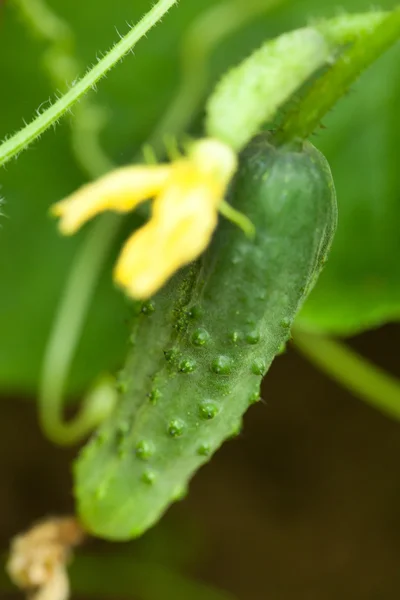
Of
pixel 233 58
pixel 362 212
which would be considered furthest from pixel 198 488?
pixel 233 58

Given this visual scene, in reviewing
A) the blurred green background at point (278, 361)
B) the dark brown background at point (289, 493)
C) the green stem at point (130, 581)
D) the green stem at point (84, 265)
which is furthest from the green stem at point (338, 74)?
the green stem at point (130, 581)

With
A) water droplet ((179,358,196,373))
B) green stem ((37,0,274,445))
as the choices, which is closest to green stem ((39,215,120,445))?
green stem ((37,0,274,445))

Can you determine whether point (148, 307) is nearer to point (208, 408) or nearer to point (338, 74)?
point (208, 408)

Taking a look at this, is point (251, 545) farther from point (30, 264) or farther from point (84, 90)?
point (84, 90)

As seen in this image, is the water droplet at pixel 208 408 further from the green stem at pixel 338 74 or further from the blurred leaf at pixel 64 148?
the blurred leaf at pixel 64 148

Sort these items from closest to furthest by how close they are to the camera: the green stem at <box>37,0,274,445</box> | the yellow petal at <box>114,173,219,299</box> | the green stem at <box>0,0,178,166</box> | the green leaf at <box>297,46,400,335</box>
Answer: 1. the yellow petal at <box>114,173,219,299</box>
2. the green stem at <box>0,0,178,166</box>
3. the green leaf at <box>297,46,400,335</box>
4. the green stem at <box>37,0,274,445</box>

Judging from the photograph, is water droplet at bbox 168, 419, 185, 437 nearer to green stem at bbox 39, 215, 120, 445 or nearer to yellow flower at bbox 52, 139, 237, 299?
yellow flower at bbox 52, 139, 237, 299
